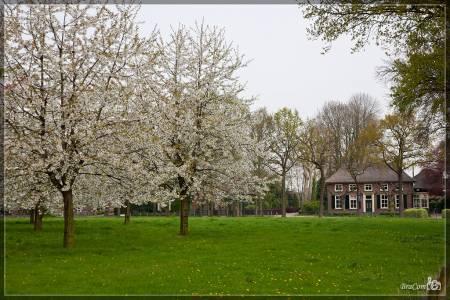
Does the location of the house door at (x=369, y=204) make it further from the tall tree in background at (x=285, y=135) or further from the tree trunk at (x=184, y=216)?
the tree trunk at (x=184, y=216)

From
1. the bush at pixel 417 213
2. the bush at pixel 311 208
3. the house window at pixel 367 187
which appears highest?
the house window at pixel 367 187

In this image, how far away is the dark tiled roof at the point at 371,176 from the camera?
3246 inches

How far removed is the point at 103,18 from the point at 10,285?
42.2ft

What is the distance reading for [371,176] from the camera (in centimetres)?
8419

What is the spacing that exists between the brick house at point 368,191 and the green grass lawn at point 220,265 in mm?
60974

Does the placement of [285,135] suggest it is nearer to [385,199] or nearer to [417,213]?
[417,213]

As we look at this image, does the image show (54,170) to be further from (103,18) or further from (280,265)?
(280,265)

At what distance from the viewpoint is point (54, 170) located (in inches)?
720

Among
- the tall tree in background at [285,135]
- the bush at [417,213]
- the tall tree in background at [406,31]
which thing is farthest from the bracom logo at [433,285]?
the tall tree in background at [285,135]

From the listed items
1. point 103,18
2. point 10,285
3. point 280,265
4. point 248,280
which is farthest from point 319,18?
point 10,285

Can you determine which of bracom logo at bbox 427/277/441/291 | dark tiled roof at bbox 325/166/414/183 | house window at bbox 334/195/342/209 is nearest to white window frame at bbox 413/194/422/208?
dark tiled roof at bbox 325/166/414/183

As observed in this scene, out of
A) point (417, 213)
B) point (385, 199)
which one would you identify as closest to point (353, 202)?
point (385, 199)

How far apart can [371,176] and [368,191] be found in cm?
269

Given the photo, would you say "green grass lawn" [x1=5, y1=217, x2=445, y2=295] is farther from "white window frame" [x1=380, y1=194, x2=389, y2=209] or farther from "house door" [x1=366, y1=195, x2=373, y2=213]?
"house door" [x1=366, y1=195, x2=373, y2=213]
